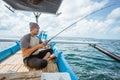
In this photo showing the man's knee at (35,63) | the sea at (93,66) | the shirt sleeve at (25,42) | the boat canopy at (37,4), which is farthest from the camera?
the sea at (93,66)

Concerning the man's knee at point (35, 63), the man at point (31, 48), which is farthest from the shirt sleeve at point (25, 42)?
the man's knee at point (35, 63)

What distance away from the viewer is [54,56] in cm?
556

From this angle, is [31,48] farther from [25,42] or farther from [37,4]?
[37,4]

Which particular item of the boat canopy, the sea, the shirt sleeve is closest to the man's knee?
the shirt sleeve

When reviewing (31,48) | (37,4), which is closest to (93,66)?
(37,4)

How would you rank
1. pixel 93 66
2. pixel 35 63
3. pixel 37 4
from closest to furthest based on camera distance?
pixel 35 63
pixel 37 4
pixel 93 66

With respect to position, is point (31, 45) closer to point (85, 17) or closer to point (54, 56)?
point (85, 17)

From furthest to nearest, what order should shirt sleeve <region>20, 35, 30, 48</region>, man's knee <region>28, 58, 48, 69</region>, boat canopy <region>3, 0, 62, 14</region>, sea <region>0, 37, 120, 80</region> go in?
sea <region>0, 37, 120, 80</region> → boat canopy <region>3, 0, 62, 14</region> → man's knee <region>28, 58, 48, 69</region> → shirt sleeve <region>20, 35, 30, 48</region>

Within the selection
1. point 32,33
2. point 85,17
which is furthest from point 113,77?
point 32,33

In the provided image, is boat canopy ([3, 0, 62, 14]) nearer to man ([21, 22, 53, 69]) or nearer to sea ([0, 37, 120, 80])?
man ([21, 22, 53, 69])

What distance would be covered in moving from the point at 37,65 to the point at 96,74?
5.67 meters

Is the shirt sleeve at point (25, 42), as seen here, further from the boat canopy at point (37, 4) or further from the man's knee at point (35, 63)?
the boat canopy at point (37, 4)

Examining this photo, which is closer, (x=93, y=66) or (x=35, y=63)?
(x=35, y=63)

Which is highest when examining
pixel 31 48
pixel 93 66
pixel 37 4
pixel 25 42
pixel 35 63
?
pixel 37 4
